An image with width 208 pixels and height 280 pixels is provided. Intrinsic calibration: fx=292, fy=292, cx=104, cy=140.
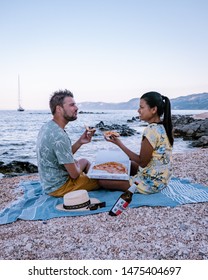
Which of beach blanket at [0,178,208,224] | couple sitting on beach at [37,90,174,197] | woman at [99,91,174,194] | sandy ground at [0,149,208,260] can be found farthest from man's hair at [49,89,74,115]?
sandy ground at [0,149,208,260]

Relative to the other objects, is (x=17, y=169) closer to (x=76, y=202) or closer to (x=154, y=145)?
(x=76, y=202)

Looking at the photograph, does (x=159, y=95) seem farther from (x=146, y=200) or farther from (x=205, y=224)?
(x=205, y=224)

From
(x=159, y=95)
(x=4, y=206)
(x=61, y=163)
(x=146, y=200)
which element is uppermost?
(x=159, y=95)

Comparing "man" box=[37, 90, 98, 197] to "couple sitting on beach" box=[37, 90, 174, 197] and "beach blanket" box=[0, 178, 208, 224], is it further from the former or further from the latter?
"beach blanket" box=[0, 178, 208, 224]

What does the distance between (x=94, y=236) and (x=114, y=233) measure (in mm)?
238

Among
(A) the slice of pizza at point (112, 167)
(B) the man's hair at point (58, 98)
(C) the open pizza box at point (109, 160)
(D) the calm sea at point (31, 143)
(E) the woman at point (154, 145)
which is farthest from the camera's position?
(D) the calm sea at point (31, 143)

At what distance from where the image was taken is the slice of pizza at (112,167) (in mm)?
4930

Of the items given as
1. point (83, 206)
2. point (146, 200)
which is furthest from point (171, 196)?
point (83, 206)

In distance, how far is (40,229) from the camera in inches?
143

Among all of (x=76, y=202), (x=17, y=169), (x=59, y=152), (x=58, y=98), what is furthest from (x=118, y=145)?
(x=17, y=169)

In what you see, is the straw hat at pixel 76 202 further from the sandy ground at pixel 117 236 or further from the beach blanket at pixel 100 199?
the sandy ground at pixel 117 236

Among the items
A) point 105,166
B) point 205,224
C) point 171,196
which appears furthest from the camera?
point 105,166

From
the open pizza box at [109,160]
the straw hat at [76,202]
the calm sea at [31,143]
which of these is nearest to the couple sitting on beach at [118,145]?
the open pizza box at [109,160]

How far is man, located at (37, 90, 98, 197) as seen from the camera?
434 cm
